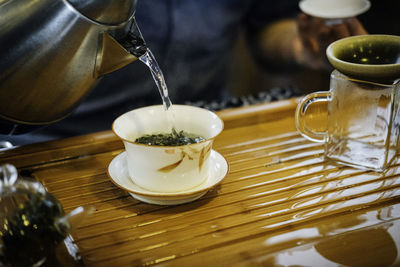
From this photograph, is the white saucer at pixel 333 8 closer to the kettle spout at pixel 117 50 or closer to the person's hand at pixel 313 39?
the person's hand at pixel 313 39

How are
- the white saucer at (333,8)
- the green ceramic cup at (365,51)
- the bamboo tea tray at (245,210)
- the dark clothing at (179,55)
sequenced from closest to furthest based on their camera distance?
the bamboo tea tray at (245,210) → the green ceramic cup at (365,51) → the white saucer at (333,8) → the dark clothing at (179,55)

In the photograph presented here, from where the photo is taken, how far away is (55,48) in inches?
31.7

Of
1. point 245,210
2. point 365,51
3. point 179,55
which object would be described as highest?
point 365,51

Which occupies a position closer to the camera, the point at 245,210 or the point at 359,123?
the point at 245,210

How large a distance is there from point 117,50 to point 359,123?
1.58 feet

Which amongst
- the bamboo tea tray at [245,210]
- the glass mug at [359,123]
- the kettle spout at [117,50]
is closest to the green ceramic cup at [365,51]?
the glass mug at [359,123]

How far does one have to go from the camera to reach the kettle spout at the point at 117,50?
807mm

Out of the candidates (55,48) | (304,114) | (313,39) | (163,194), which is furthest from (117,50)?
(313,39)

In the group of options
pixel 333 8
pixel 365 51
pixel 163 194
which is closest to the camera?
pixel 163 194

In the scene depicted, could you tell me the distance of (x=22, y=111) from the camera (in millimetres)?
851

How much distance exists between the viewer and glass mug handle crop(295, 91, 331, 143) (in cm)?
91

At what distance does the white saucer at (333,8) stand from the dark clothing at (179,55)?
0.30 m

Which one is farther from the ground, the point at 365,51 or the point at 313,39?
the point at 365,51

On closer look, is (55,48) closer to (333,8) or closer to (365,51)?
(365,51)
